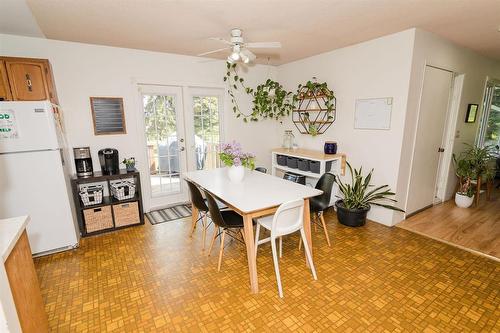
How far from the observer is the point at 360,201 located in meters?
3.29

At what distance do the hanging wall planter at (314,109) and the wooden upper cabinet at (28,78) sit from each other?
3401 millimetres

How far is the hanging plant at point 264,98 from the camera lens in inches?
171

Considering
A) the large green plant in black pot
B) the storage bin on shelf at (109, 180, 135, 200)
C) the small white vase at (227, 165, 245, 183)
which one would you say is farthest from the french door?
the large green plant in black pot

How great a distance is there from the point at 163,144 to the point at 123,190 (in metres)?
1.01

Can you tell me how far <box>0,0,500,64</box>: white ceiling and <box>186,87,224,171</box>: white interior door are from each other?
0.94 meters

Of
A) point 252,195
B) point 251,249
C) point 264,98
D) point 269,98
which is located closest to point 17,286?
point 251,249

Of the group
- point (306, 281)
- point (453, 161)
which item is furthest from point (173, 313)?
point (453, 161)

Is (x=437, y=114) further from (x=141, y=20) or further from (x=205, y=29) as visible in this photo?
(x=141, y=20)

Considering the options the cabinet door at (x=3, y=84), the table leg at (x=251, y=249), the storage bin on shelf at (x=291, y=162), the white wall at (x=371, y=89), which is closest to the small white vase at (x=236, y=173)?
the table leg at (x=251, y=249)

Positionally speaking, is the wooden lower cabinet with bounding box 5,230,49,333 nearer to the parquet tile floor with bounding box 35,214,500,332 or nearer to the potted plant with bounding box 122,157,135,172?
the parquet tile floor with bounding box 35,214,500,332

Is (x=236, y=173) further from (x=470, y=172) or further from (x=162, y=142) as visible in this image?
(x=470, y=172)

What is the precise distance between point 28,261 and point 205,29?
8.30 ft

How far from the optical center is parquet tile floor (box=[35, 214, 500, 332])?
1.80 meters

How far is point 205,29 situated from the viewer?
2.70 meters
